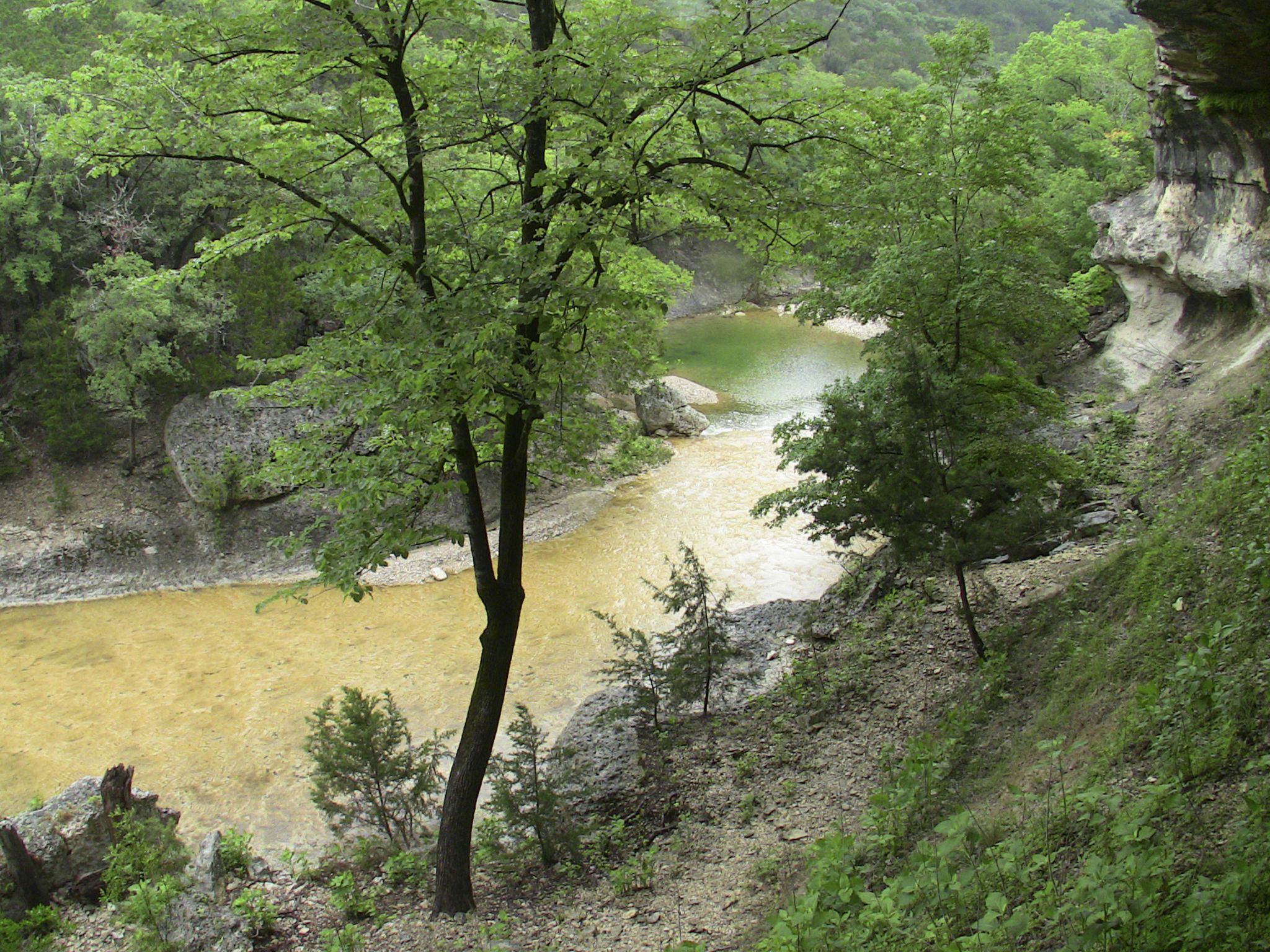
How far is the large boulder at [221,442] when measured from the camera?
19.8 metres

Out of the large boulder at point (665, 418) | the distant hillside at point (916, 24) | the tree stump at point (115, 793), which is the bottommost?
the large boulder at point (665, 418)

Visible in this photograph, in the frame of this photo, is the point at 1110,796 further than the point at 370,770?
No

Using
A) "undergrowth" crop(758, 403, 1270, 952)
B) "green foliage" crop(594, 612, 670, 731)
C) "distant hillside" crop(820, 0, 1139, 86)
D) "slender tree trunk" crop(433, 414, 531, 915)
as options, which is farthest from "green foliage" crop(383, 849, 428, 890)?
"distant hillside" crop(820, 0, 1139, 86)

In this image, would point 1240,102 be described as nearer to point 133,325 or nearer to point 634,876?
point 634,876

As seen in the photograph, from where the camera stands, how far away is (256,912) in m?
7.11

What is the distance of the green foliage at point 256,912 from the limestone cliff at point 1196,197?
10.9 m

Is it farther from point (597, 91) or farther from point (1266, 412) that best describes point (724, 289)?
point (597, 91)

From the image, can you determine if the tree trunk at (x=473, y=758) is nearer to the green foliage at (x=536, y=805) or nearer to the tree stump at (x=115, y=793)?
the green foliage at (x=536, y=805)

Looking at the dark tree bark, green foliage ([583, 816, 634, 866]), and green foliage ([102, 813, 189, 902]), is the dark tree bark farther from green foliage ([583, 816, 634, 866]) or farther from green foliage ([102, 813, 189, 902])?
green foliage ([102, 813, 189, 902])

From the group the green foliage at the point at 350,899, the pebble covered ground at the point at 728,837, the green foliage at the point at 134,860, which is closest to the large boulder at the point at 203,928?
the pebble covered ground at the point at 728,837

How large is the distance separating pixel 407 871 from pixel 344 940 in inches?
71.5

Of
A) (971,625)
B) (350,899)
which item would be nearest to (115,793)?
(350,899)

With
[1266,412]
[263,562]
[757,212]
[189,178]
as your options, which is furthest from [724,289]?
[757,212]

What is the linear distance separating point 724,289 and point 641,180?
43082mm
